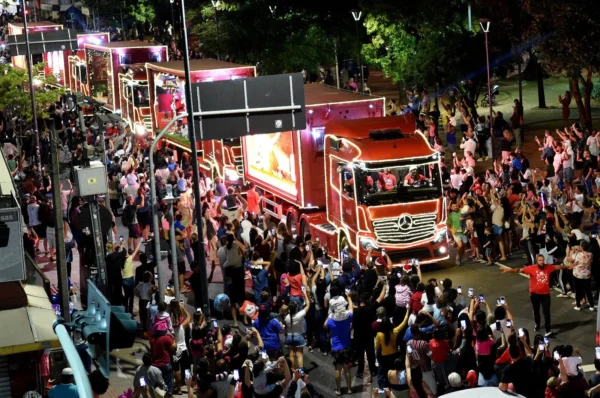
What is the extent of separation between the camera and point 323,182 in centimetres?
2575

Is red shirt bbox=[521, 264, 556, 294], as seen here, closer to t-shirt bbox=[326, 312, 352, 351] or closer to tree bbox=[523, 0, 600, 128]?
t-shirt bbox=[326, 312, 352, 351]

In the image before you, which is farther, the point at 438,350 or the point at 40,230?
the point at 40,230

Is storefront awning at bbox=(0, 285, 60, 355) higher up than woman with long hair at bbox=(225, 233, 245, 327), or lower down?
higher up

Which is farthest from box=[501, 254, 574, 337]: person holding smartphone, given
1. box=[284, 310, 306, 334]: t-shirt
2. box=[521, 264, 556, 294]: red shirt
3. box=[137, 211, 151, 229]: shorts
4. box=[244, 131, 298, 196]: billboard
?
box=[137, 211, 151, 229]: shorts

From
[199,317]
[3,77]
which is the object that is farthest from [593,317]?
[3,77]

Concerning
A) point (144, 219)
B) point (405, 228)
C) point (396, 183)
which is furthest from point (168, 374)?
point (144, 219)

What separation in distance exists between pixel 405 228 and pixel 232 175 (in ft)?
29.1

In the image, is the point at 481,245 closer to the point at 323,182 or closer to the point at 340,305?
the point at 323,182

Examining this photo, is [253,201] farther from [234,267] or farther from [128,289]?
[128,289]

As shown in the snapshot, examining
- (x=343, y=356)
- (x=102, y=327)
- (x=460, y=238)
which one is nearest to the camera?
(x=102, y=327)

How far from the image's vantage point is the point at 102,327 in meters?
11.6

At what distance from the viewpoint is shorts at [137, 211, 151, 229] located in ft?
89.5

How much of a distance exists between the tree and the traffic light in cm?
2266

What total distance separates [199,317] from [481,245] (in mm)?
8765
